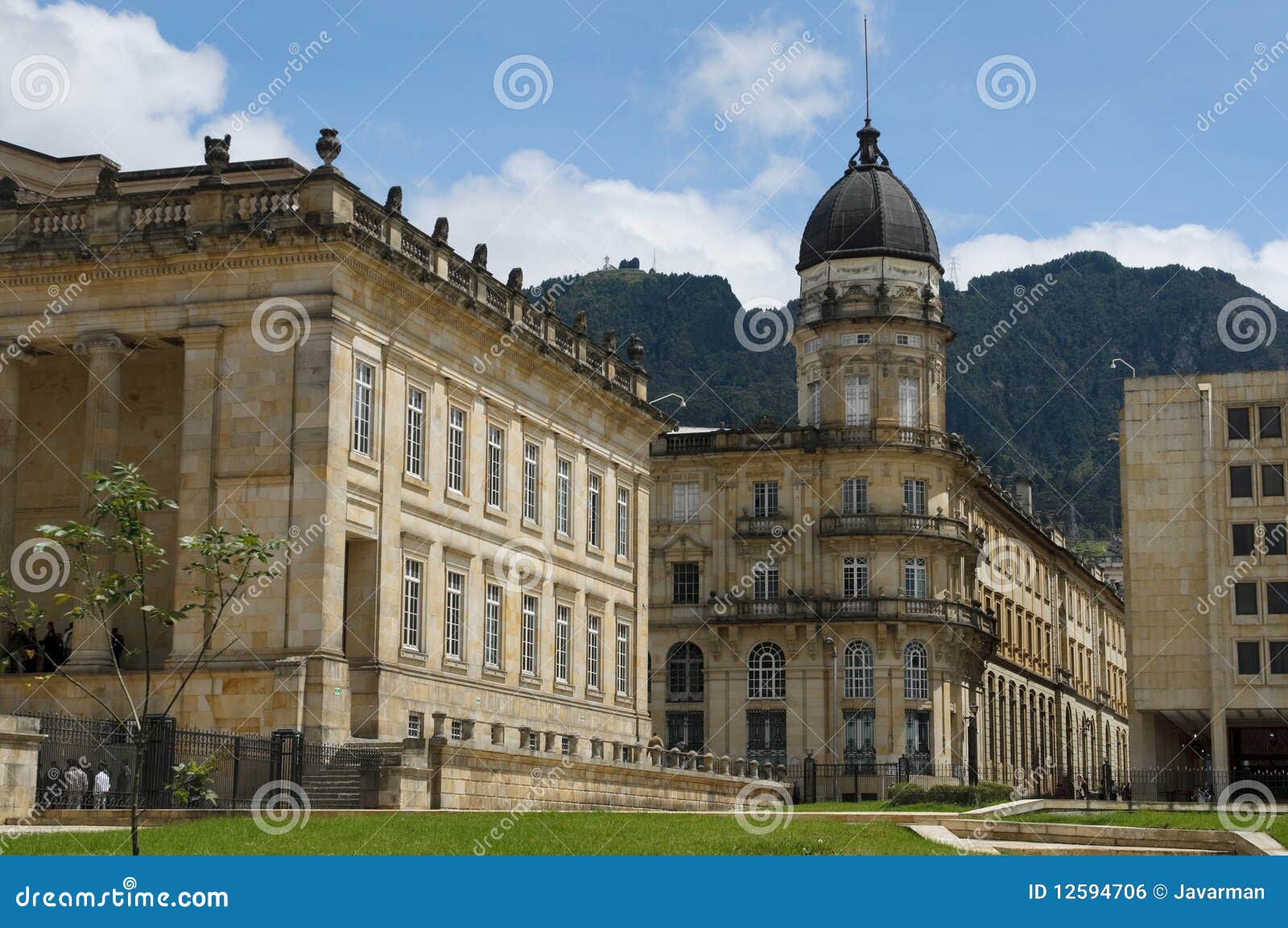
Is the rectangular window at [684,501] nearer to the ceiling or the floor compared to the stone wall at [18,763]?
nearer to the ceiling

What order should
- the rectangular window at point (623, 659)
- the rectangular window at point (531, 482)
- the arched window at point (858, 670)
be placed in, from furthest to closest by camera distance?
the arched window at point (858, 670) < the rectangular window at point (623, 659) < the rectangular window at point (531, 482)

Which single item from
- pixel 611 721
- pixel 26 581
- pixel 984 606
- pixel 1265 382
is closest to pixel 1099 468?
pixel 984 606

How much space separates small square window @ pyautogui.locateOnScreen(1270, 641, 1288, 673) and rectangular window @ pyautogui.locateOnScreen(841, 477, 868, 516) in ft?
70.1

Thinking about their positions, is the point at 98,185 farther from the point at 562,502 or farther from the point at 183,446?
the point at 562,502

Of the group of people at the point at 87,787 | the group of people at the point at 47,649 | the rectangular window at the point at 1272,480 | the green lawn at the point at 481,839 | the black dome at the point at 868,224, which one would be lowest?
the green lawn at the point at 481,839

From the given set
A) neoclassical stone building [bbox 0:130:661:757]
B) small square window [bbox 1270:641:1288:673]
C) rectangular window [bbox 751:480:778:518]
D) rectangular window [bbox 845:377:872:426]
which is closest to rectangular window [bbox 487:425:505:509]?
neoclassical stone building [bbox 0:130:661:757]

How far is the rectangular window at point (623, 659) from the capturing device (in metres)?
57.1

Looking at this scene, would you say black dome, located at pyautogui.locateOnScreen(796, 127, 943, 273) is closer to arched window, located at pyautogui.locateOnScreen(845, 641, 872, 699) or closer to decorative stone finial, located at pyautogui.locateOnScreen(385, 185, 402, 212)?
arched window, located at pyautogui.locateOnScreen(845, 641, 872, 699)

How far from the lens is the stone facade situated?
63.0m

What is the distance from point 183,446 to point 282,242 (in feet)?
16.7

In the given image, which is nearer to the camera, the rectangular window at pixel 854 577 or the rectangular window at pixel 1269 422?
the rectangular window at pixel 1269 422

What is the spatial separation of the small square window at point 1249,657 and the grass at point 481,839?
36.1m

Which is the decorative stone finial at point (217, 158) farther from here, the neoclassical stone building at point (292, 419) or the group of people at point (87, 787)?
the group of people at point (87, 787)

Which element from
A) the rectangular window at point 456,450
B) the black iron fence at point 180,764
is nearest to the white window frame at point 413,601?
the rectangular window at point 456,450
